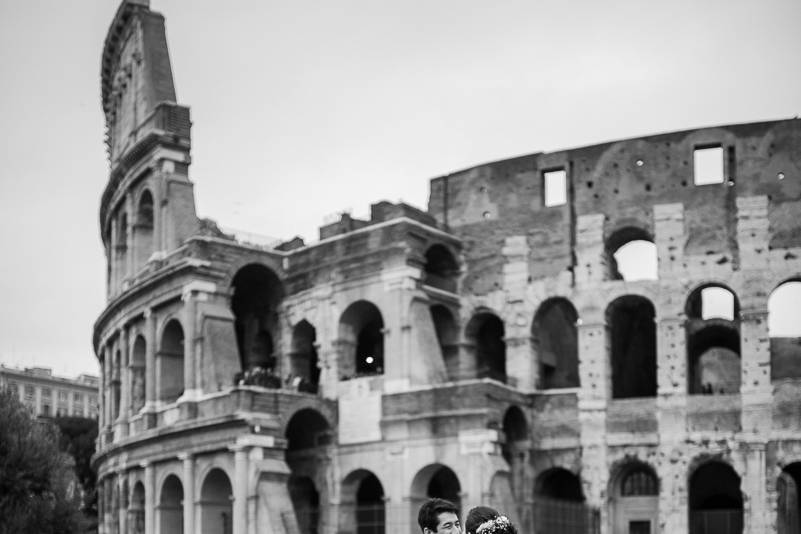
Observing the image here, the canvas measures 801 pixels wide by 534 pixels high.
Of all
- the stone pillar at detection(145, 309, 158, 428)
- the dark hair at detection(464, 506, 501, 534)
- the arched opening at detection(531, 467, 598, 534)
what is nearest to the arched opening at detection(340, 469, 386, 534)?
the arched opening at detection(531, 467, 598, 534)

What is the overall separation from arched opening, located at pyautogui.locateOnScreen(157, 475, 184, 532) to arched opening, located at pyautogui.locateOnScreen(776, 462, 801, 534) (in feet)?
49.0

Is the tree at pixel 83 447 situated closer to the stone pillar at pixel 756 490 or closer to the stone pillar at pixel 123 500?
the stone pillar at pixel 123 500

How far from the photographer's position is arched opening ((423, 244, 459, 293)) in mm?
36656

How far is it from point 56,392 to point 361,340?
209ft

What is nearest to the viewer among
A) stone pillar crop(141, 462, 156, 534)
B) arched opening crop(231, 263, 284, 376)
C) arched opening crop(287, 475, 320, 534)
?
arched opening crop(287, 475, 320, 534)

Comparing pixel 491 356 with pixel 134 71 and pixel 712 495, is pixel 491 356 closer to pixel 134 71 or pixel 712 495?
pixel 712 495

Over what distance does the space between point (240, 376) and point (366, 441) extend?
3560 mm

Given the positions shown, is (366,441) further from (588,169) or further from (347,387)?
(588,169)

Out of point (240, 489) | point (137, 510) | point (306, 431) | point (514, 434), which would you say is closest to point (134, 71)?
point (137, 510)

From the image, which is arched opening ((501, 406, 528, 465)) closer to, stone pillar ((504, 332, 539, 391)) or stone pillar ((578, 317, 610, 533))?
stone pillar ((504, 332, 539, 391))

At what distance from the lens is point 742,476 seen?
105 feet

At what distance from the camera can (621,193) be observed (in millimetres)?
34812

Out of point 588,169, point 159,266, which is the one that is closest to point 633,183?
point 588,169

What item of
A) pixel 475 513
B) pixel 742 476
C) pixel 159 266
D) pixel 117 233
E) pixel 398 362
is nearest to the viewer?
pixel 475 513
